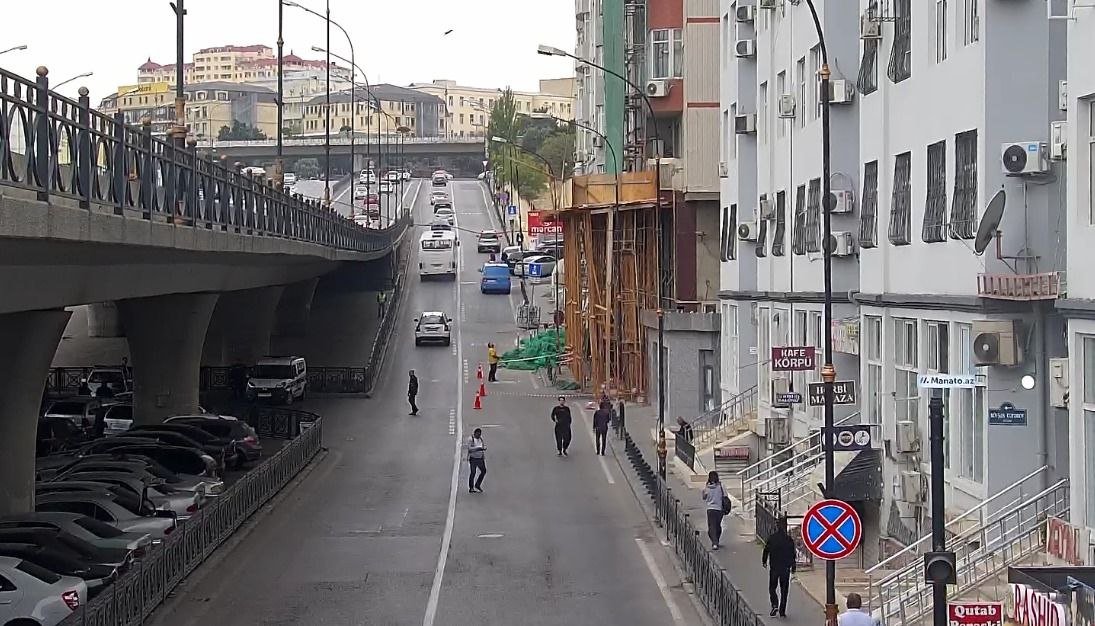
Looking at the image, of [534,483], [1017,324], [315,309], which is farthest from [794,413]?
[315,309]

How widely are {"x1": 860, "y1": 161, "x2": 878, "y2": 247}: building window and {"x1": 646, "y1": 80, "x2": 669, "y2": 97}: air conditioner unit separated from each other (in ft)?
90.6

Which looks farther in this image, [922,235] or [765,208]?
[765,208]

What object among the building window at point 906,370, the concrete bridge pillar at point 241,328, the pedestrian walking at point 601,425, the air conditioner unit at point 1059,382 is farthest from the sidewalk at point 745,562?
the concrete bridge pillar at point 241,328

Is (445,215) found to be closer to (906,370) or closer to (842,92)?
(842,92)

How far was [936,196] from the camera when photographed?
23.6 metres

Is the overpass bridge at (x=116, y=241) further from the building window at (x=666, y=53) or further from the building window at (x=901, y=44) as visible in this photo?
the building window at (x=666, y=53)

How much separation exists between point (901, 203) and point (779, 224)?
36.0 feet

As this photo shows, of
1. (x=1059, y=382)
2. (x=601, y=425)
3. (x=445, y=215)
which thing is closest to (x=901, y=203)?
(x=1059, y=382)

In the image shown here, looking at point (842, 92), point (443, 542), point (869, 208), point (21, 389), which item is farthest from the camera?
point (443, 542)

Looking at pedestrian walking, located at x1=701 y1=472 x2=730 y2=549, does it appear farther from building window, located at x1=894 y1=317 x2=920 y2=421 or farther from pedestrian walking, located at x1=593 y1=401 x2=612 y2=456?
pedestrian walking, located at x1=593 y1=401 x2=612 y2=456

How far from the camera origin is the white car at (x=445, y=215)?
151 metres

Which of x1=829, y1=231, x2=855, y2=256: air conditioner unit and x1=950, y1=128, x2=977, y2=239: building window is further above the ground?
x1=950, y1=128, x2=977, y2=239: building window

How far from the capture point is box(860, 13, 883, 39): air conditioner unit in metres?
26.5

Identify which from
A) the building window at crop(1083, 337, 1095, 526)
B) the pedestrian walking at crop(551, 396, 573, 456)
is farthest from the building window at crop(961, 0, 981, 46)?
the pedestrian walking at crop(551, 396, 573, 456)
